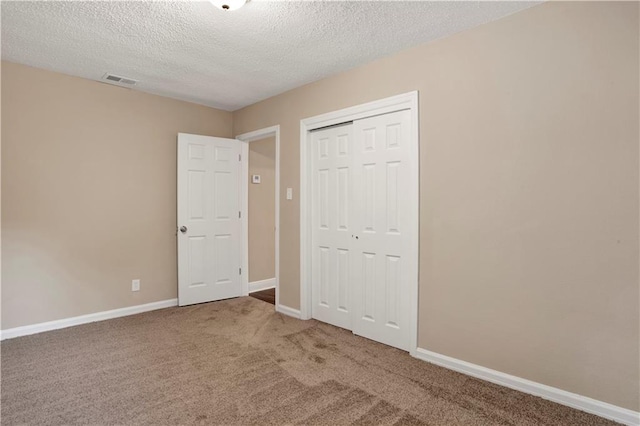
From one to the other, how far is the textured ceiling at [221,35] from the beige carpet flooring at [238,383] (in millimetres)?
2448

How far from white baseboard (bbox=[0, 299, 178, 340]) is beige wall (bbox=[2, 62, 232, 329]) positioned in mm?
50

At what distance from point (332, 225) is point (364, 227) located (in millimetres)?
423

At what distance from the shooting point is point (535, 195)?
223 cm

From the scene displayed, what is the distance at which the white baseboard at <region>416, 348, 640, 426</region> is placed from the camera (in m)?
1.95

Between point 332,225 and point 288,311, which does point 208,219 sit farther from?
point 332,225

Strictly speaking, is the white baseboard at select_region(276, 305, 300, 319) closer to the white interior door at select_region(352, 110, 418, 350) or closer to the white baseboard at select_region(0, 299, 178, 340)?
the white interior door at select_region(352, 110, 418, 350)

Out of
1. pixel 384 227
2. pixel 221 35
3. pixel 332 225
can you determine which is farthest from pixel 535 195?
pixel 221 35

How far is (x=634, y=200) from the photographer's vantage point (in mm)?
1911

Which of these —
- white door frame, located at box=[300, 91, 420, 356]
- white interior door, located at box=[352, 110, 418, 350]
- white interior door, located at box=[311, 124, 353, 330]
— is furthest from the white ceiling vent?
white interior door, located at box=[352, 110, 418, 350]

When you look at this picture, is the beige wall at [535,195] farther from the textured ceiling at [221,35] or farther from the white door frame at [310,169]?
the textured ceiling at [221,35]

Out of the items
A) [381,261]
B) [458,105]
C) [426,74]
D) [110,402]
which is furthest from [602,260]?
[110,402]

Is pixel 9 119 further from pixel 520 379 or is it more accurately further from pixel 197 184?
pixel 520 379

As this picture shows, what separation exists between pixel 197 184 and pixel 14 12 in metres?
2.25

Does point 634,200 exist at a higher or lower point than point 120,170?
lower
